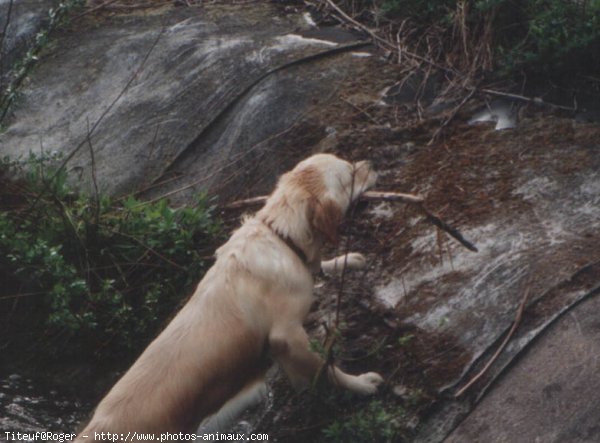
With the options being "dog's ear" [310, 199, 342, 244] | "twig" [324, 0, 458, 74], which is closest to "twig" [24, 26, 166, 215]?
"twig" [324, 0, 458, 74]

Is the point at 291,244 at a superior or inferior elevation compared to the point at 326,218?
inferior

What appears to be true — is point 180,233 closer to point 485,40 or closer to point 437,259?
point 437,259

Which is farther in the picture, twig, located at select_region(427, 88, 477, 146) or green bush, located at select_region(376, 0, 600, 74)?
twig, located at select_region(427, 88, 477, 146)

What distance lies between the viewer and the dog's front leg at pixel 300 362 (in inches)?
221

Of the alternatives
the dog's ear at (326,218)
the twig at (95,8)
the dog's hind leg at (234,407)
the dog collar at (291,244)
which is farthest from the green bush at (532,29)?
the dog's hind leg at (234,407)

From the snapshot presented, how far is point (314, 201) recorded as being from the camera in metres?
5.83

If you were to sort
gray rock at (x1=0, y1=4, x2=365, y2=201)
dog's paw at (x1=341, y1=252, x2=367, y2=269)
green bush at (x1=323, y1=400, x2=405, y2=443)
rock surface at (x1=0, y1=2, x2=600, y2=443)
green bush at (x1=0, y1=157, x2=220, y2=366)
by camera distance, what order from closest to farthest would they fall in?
green bush at (x1=323, y1=400, x2=405, y2=443) → rock surface at (x1=0, y1=2, x2=600, y2=443) → dog's paw at (x1=341, y1=252, x2=367, y2=269) → green bush at (x1=0, y1=157, x2=220, y2=366) → gray rock at (x1=0, y1=4, x2=365, y2=201)

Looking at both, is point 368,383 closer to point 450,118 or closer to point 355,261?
point 355,261

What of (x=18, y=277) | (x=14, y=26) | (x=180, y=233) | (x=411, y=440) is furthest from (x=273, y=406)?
(x=14, y=26)

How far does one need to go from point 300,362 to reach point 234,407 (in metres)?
0.43

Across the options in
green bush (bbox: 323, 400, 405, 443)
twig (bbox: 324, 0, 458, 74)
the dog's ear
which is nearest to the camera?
green bush (bbox: 323, 400, 405, 443)

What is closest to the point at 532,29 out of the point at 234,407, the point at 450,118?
the point at 450,118

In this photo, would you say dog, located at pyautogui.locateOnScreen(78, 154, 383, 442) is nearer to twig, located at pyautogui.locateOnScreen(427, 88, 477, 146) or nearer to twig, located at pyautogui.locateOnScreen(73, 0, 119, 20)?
twig, located at pyautogui.locateOnScreen(427, 88, 477, 146)

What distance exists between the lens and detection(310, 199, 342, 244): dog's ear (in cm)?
579
